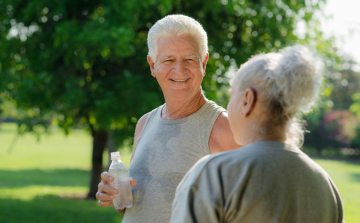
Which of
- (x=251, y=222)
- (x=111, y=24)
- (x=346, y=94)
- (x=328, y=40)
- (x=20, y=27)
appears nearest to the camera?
(x=251, y=222)

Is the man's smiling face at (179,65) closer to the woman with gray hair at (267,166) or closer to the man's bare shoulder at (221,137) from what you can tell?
the man's bare shoulder at (221,137)

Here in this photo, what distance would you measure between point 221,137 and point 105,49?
5.20m

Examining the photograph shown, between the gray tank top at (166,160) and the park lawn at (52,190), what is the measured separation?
6.73 metres

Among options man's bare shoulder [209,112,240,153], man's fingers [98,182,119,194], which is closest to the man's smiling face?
man's bare shoulder [209,112,240,153]

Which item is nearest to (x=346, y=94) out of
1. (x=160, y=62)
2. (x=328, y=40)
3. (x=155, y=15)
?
(x=328, y=40)

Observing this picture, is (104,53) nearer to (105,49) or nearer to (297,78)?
(105,49)

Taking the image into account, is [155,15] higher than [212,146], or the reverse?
[155,15]

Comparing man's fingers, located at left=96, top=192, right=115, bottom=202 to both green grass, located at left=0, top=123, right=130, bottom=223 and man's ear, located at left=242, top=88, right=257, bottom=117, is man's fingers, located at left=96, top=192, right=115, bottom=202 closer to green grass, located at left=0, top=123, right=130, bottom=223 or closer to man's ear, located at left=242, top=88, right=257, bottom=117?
man's ear, located at left=242, top=88, right=257, bottom=117

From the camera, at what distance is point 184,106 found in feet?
7.39

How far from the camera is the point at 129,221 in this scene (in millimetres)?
2170

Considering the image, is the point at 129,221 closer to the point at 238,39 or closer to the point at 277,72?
the point at 277,72

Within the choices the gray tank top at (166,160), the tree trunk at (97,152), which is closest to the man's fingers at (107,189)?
the gray tank top at (166,160)

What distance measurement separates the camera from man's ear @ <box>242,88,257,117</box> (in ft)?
4.37

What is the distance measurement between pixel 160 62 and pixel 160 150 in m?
0.47
